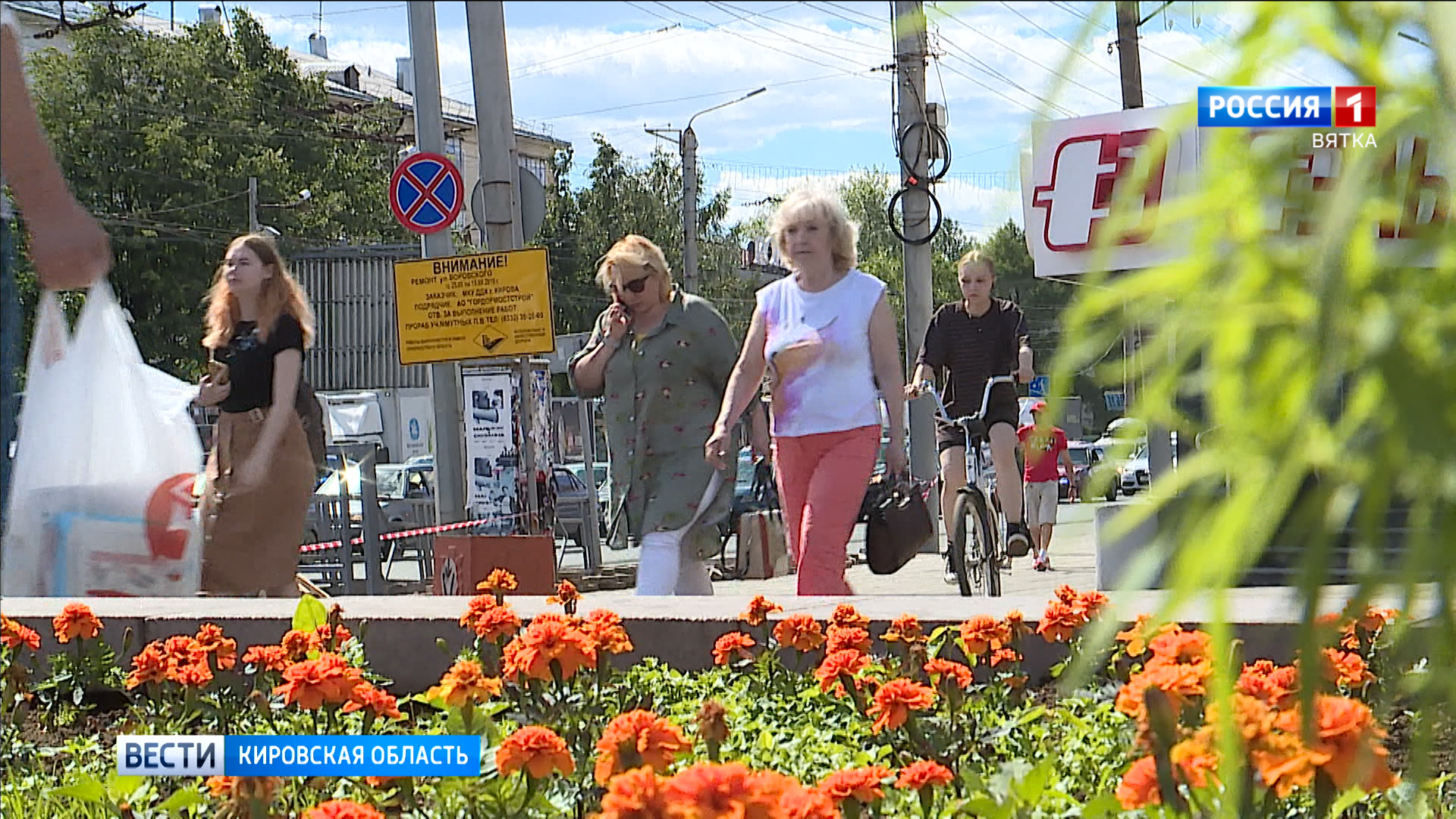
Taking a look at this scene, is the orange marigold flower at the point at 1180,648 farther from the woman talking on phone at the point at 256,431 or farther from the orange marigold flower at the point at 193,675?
the woman talking on phone at the point at 256,431

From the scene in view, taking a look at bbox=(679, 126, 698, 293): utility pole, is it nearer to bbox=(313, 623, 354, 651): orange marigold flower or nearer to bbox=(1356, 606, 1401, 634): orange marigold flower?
bbox=(313, 623, 354, 651): orange marigold flower

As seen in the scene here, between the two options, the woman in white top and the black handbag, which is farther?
the black handbag

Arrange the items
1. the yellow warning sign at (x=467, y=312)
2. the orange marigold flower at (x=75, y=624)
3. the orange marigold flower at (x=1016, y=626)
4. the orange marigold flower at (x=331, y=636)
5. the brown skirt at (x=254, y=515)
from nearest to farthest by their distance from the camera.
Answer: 1. the orange marigold flower at (x=1016, y=626)
2. the orange marigold flower at (x=331, y=636)
3. the orange marigold flower at (x=75, y=624)
4. the brown skirt at (x=254, y=515)
5. the yellow warning sign at (x=467, y=312)

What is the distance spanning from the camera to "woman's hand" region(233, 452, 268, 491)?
5453mm

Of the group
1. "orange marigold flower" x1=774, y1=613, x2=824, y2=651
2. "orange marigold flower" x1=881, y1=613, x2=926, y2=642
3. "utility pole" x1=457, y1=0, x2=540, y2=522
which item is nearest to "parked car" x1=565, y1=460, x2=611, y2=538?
"utility pole" x1=457, y1=0, x2=540, y2=522

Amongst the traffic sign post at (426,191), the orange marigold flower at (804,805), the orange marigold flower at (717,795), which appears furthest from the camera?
the traffic sign post at (426,191)

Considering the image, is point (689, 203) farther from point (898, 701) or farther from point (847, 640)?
point (898, 701)

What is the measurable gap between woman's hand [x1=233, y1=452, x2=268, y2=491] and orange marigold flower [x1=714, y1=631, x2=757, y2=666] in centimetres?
255

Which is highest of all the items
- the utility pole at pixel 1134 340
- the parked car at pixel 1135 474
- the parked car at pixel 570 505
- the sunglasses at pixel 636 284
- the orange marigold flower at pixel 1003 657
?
the sunglasses at pixel 636 284

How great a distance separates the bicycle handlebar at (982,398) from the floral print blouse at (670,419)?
1589 mm

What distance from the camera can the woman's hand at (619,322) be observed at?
18.6 feet

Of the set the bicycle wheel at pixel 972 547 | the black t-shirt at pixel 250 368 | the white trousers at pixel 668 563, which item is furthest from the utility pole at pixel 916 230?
the black t-shirt at pixel 250 368

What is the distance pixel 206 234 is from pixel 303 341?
26.2 metres

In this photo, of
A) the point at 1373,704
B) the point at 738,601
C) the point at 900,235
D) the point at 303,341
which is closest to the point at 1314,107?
the point at 1373,704
